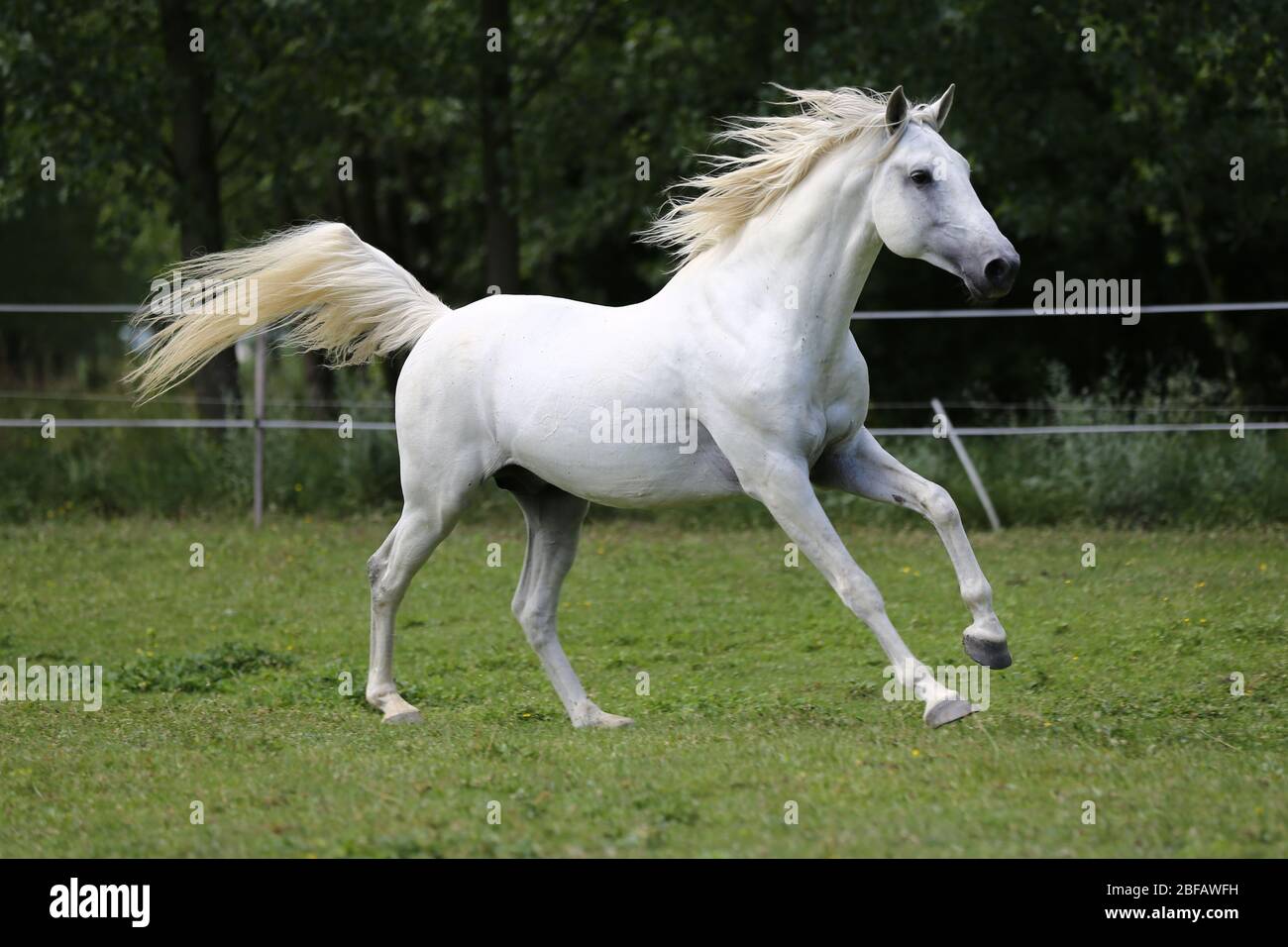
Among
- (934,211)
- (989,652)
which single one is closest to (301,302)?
(934,211)

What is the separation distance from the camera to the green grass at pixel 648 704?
4.68m

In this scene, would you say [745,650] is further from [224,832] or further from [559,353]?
[224,832]

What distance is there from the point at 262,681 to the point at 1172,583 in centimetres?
584

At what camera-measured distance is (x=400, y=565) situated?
23.2ft

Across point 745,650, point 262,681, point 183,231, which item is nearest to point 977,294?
point 745,650

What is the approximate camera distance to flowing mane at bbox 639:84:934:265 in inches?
241

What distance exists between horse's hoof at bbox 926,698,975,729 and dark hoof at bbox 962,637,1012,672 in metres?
0.19

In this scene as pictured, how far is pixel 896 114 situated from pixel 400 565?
3.01 m

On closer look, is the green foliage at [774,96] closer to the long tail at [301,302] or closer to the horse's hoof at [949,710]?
the long tail at [301,302]

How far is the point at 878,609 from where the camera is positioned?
19.2 ft

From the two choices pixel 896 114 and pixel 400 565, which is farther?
pixel 400 565

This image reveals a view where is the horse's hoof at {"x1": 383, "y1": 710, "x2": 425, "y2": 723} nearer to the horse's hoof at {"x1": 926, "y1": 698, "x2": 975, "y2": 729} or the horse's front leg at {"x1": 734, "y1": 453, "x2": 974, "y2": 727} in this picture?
the horse's front leg at {"x1": 734, "y1": 453, "x2": 974, "y2": 727}

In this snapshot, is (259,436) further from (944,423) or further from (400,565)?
(400,565)

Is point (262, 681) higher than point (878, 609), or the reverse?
point (878, 609)
